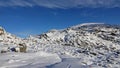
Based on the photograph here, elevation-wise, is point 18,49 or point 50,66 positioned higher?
point 18,49

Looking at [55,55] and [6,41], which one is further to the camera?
[6,41]

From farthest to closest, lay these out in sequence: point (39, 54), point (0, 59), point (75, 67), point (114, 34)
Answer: point (114, 34), point (39, 54), point (0, 59), point (75, 67)

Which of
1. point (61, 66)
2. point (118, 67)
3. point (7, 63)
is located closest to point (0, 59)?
point (7, 63)

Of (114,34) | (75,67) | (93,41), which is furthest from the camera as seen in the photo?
(114,34)

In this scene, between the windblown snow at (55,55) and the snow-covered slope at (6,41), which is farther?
the snow-covered slope at (6,41)

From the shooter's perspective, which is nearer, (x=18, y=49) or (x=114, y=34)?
(x=18, y=49)

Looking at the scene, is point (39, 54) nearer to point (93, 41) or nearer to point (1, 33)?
point (1, 33)

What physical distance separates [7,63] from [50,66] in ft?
9.72

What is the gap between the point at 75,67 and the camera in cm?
1434

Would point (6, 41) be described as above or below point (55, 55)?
above

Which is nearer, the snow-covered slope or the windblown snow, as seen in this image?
the windblown snow

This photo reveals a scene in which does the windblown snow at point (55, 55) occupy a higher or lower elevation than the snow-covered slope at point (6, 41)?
lower

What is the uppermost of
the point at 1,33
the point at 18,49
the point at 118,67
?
the point at 1,33

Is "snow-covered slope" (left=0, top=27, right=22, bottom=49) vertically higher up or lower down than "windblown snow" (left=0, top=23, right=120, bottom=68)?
higher up
